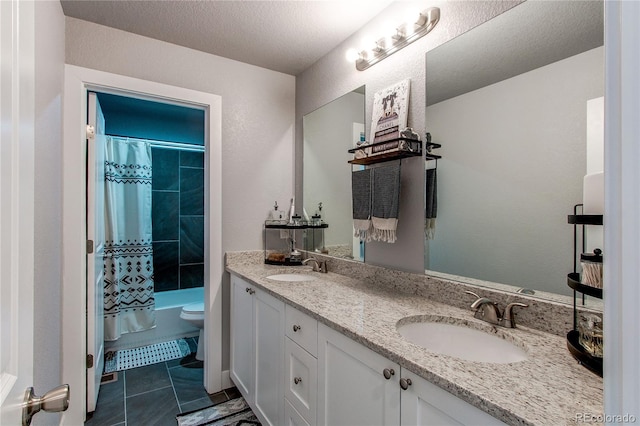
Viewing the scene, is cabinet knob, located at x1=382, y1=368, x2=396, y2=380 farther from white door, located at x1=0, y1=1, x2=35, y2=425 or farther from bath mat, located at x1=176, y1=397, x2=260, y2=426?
bath mat, located at x1=176, y1=397, x2=260, y2=426

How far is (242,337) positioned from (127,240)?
189cm

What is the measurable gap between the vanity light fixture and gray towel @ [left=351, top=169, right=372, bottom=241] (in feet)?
2.16

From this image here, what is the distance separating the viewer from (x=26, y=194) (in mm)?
590

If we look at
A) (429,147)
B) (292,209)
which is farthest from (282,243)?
(429,147)

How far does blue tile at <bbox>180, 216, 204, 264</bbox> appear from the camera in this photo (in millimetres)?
3951

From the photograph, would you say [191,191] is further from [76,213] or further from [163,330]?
[76,213]

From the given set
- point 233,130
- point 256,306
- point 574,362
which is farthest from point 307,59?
point 574,362

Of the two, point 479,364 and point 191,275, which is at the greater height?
point 479,364

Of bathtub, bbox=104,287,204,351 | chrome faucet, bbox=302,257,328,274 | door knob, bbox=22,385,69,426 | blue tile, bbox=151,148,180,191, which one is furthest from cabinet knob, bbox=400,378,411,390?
blue tile, bbox=151,148,180,191

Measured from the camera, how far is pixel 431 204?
59.3 inches

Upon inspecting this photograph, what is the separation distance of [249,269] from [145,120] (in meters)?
2.08

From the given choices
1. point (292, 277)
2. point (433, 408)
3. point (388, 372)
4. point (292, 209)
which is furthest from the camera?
point (292, 209)

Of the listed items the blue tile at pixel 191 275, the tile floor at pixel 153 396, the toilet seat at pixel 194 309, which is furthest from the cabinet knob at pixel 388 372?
the blue tile at pixel 191 275

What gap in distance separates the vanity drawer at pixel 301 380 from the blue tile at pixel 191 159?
316 centimetres
